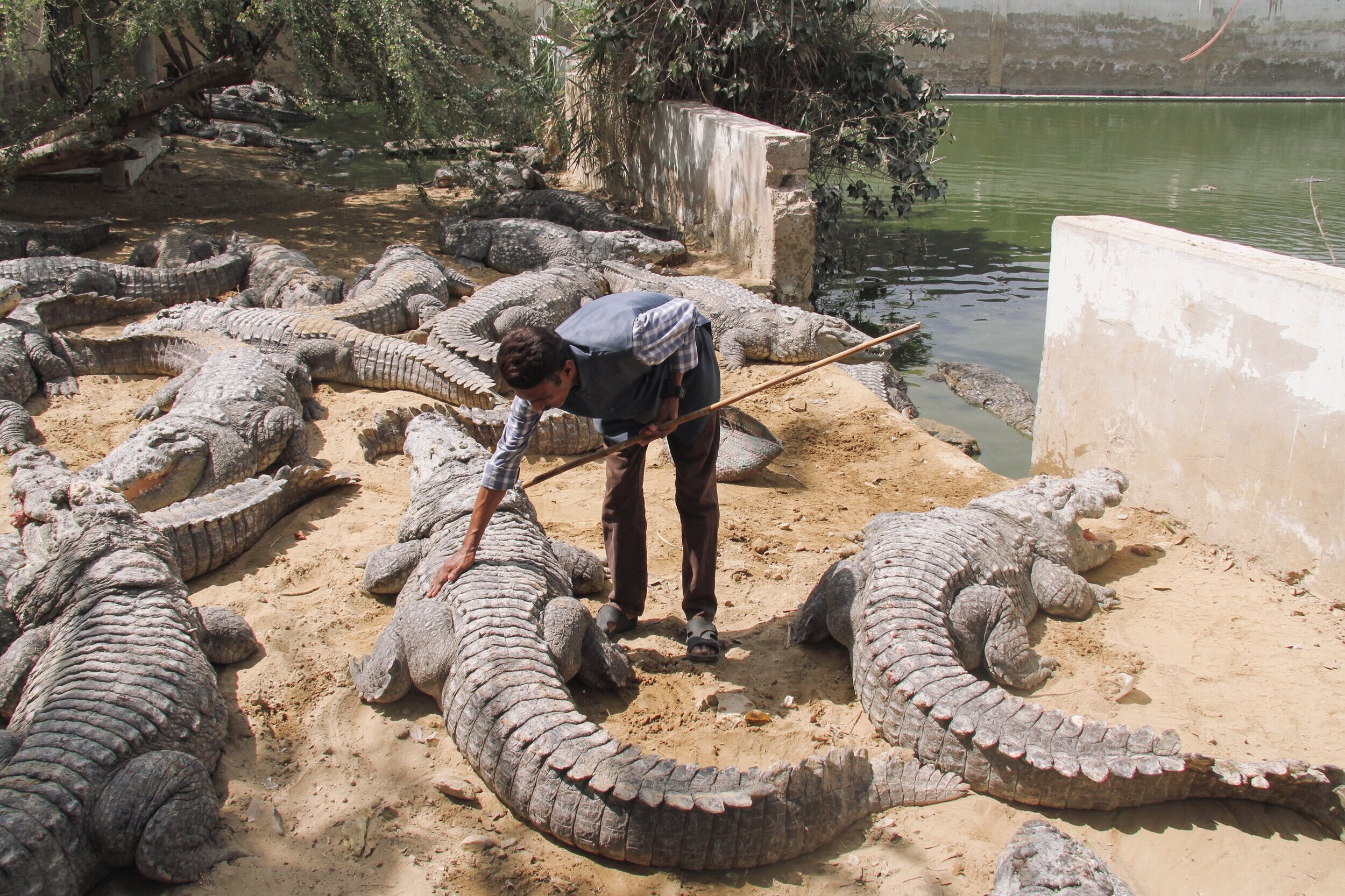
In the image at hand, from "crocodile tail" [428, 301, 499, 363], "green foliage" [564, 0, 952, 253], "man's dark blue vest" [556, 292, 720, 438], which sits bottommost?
"crocodile tail" [428, 301, 499, 363]

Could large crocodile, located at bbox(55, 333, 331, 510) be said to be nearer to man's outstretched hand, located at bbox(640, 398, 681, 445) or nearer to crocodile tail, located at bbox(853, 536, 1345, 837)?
man's outstretched hand, located at bbox(640, 398, 681, 445)

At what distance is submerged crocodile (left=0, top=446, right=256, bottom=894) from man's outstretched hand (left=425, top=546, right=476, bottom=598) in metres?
0.72

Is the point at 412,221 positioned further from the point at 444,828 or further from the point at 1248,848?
the point at 1248,848

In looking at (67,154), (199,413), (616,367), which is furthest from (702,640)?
(67,154)

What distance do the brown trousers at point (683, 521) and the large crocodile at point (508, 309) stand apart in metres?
2.81

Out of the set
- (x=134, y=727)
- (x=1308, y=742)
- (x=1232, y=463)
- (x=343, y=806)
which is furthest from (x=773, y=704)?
(x=1232, y=463)

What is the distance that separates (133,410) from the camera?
5457 mm

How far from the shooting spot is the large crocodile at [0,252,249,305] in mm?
6820

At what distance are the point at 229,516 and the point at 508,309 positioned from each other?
3228 millimetres

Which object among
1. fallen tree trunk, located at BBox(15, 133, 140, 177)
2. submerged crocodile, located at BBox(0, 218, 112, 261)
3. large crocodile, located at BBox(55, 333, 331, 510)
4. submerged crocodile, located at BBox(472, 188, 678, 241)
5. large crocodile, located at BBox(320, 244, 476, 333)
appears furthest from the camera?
submerged crocodile, located at BBox(472, 188, 678, 241)

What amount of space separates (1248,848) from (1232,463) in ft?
6.35

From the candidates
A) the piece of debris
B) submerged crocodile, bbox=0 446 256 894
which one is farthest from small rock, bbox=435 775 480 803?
submerged crocodile, bbox=0 446 256 894

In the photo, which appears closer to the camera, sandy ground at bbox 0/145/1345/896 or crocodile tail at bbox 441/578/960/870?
crocodile tail at bbox 441/578/960/870

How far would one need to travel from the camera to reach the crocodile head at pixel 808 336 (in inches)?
264
